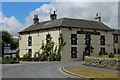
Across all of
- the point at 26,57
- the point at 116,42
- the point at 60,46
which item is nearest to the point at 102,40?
the point at 116,42

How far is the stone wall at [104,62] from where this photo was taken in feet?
99.6

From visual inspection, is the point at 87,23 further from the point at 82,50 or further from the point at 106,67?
the point at 106,67

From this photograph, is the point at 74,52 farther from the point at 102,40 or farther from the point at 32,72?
the point at 32,72

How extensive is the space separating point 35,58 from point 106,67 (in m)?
24.4

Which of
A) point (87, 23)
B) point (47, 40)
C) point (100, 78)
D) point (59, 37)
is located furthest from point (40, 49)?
point (100, 78)

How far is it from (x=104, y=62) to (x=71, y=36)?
71.9ft

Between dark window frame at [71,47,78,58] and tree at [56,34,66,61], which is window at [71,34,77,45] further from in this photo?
tree at [56,34,66,61]

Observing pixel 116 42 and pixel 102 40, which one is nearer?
pixel 102 40

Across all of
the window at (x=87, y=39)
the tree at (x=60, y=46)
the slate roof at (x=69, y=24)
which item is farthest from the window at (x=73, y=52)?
the slate roof at (x=69, y=24)

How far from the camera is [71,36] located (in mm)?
54656

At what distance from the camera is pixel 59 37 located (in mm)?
53094

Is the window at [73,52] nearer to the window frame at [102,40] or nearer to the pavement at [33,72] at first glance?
the window frame at [102,40]

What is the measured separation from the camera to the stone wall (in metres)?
30.4

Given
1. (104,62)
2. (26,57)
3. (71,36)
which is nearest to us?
(104,62)
